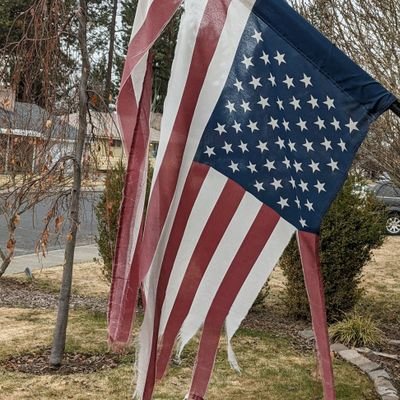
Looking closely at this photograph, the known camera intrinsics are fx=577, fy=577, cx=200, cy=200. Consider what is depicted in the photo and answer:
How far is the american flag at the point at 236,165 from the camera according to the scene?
2.40m

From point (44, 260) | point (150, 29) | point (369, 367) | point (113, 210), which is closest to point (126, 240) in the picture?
point (150, 29)

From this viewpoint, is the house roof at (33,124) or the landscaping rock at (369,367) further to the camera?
the landscaping rock at (369,367)

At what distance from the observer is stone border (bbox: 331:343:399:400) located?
482 centimetres

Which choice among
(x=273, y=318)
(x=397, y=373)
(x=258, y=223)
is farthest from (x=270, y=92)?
(x=273, y=318)

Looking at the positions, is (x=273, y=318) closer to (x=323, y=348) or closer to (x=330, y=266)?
(x=330, y=266)

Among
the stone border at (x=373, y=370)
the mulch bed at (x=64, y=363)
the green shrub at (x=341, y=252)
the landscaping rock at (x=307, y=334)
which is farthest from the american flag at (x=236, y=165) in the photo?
the green shrub at (x=341, y=252)

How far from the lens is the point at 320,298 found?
2.40m

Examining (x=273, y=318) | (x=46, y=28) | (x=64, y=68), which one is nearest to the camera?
(x=46, y=28)

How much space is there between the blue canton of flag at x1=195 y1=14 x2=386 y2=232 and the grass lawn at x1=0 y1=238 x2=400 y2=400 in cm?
208

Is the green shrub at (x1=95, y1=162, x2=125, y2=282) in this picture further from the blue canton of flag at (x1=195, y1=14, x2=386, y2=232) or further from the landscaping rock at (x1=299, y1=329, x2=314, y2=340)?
the blue canton of flag at (x1=195, y1=14, x2=386, y2=232)

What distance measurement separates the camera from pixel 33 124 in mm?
6492

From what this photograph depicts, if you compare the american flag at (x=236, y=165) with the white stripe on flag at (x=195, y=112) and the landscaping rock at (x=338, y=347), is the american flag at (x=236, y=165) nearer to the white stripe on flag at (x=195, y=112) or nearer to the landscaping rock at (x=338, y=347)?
the white stripe on flag at (x=195, y=112)

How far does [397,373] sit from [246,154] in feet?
12.3

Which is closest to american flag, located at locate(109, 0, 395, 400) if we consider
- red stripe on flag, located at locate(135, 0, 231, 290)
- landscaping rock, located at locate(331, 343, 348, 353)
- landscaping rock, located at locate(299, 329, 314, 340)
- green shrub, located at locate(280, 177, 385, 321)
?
red stripe on flag, located at locate(135, 0, 231, 290)
